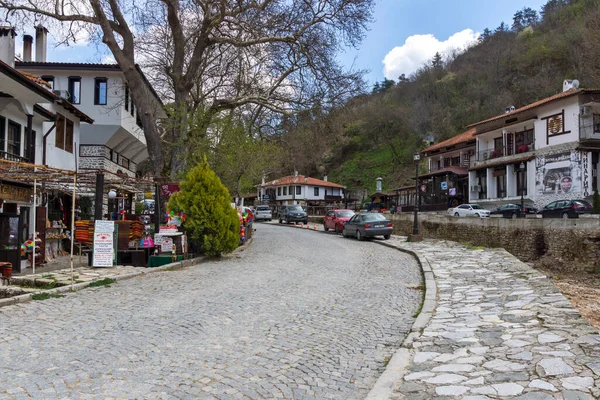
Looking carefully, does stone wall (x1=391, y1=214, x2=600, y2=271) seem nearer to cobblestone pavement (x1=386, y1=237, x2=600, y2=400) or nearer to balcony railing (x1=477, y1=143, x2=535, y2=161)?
cobblestone pavement (x1=386, y1=237, x2=600, y2=400)

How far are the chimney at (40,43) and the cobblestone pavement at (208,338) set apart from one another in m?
21.0

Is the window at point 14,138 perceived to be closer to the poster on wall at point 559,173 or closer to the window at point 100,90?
the window at point 100,90

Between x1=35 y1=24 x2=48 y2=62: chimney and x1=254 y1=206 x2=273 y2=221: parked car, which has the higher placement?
x1=35 y1=24 x2=48 y2=62: chimney

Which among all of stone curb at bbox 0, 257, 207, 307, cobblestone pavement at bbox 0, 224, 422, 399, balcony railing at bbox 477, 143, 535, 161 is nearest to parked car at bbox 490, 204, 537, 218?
balcony railing at bbox 477, 143, 535, 161

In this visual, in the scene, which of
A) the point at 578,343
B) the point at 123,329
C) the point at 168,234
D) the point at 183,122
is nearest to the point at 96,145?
the point at 183,122

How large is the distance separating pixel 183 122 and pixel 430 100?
6084cm

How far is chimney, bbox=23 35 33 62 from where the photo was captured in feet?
82.9

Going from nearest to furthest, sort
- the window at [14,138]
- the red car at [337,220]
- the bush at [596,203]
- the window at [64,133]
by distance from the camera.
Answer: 1. the window at [14,138]
2. the window at [64,133]
3. the bush at [596,203]
4. the red car at [337,220]

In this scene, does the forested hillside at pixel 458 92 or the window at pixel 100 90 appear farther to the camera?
the forested hillside at pixel 458 92

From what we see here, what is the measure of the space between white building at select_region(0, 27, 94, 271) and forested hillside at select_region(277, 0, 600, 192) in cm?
2319

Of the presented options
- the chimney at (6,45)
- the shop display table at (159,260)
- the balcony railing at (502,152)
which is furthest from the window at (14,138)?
the balcony railing at (502,152)

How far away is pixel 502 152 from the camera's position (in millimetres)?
41031

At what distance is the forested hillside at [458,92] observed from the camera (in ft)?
178

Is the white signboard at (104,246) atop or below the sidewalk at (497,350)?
atop
